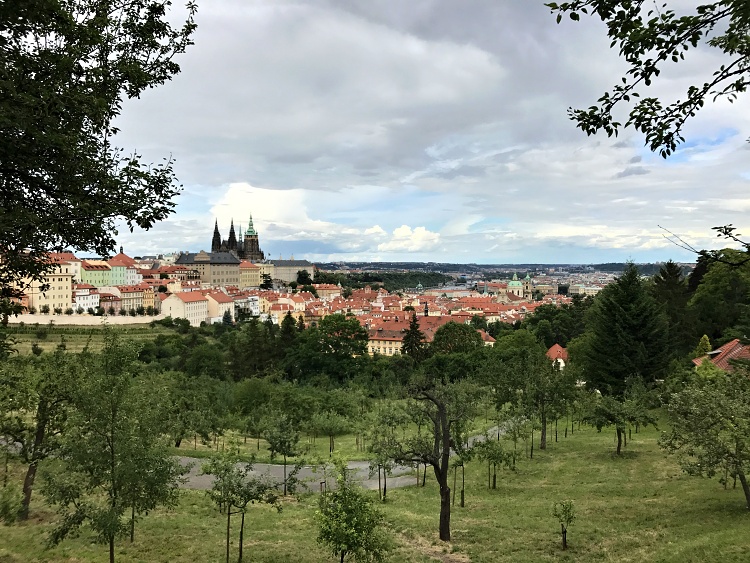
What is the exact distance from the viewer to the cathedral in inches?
6801

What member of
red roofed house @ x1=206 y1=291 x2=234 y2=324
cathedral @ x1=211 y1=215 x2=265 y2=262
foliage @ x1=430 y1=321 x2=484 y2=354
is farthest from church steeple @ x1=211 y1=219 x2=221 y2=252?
foliage @ x1=430 y1=321 x2=484 y2=354

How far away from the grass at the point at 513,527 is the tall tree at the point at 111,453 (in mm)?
2506

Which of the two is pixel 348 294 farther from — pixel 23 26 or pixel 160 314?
pixel 23 26

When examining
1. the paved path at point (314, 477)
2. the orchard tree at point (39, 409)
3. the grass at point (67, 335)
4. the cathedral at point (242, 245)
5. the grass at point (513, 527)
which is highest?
the cathedral at point (242, 245)

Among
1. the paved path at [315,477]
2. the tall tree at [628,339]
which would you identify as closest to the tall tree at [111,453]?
the paved path at [315,477]

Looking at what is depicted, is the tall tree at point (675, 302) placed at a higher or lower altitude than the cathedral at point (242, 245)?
lower

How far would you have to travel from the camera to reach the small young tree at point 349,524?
970 cm

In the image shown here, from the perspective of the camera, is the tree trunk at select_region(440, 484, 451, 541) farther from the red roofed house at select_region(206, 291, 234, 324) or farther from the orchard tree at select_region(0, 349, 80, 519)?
the red roofed house at select_region(206, 291, 234, 324)

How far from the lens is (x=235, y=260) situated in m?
155

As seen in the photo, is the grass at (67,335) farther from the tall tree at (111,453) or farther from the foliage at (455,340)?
the tall tree at (111,453)

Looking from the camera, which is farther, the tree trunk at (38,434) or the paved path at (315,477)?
the paved path at (315,477)

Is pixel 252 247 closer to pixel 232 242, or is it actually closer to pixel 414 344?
pixel 232 242

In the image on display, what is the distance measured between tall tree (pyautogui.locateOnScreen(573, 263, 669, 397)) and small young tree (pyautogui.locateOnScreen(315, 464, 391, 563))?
25.8 metres

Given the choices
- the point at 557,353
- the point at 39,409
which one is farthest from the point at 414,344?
the point at 39,409
